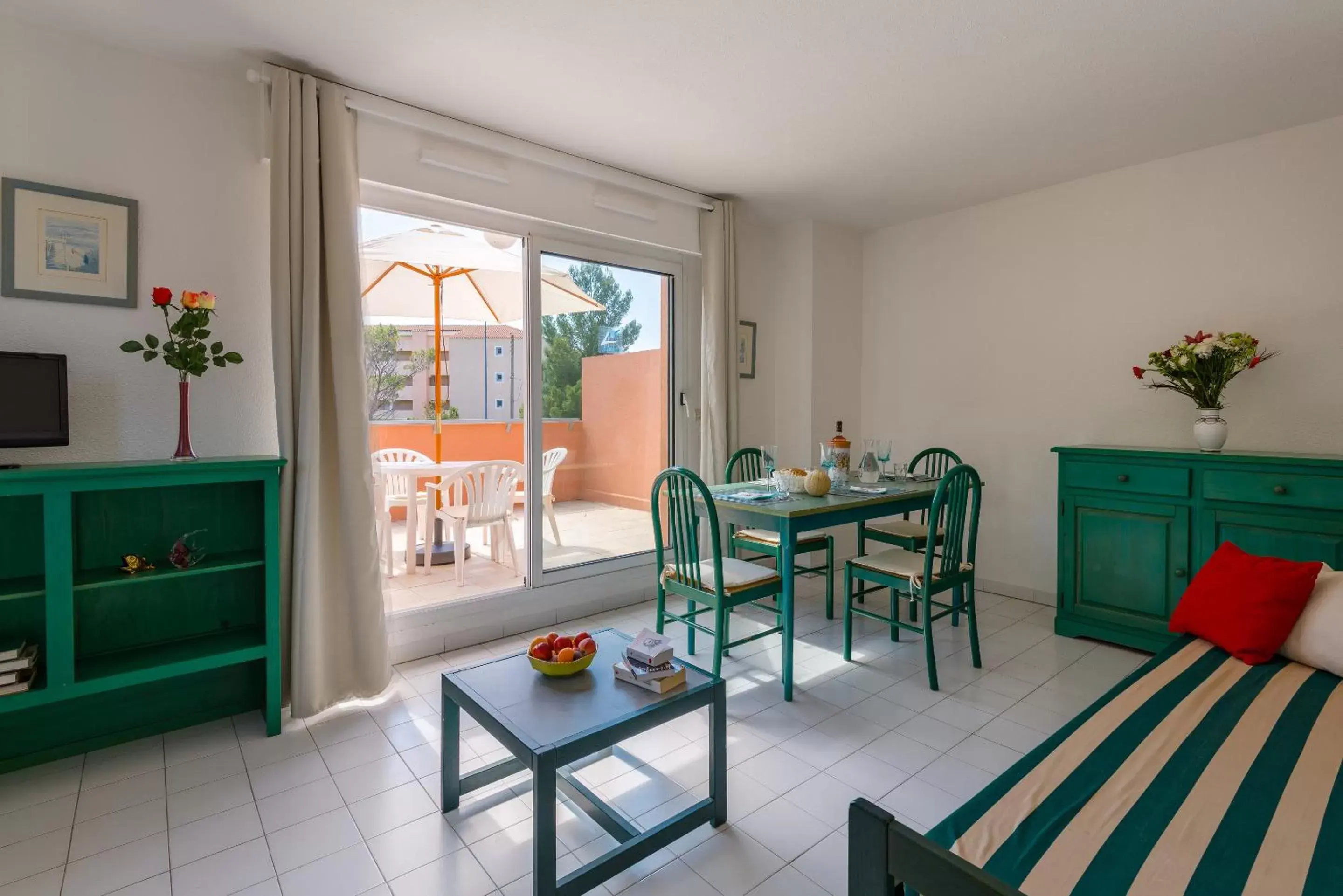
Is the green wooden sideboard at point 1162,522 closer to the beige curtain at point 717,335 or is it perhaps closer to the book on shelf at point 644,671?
the beige curtain at point 717,335

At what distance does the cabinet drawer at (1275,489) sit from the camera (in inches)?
106

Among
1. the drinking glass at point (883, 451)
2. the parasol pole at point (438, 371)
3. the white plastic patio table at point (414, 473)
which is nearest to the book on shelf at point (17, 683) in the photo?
the white plastic patio table at point (414, 473)

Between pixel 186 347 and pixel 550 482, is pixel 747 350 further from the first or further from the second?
pixel 186 347

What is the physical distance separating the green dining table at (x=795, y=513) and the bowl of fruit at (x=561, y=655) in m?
0.96

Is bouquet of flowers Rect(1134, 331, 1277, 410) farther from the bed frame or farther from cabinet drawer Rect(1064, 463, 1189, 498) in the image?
the bed frame

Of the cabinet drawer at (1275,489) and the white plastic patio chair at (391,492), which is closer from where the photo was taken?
the cabinet drawer at (1275,489)

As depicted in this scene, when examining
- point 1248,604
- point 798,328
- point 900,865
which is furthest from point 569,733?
point 798,328

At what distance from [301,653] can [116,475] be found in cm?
91

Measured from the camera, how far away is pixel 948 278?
14.7ft

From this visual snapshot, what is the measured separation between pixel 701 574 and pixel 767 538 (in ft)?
2.41

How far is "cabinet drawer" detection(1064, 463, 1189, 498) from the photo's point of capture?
3102mm

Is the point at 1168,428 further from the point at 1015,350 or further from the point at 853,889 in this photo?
the point at 853,889

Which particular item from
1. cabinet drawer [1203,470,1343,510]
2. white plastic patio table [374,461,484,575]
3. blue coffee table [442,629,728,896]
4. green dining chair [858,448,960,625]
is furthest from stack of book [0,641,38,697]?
cabinet drawer [1203,470,1343,510]

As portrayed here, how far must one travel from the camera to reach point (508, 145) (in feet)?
10.8
